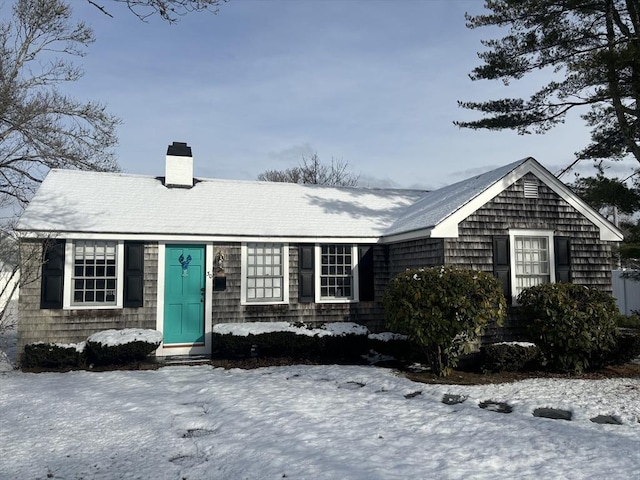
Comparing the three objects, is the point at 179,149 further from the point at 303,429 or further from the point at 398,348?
the point at 303,429

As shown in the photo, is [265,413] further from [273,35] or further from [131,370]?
[273,35]

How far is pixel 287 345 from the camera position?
10.2 meters

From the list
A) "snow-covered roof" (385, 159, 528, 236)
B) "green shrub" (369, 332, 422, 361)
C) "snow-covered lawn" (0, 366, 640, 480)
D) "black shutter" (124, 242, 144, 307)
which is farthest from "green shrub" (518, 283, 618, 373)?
"black shutter" (124, 242, 144, 307)

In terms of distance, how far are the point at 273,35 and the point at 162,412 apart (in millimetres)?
8442

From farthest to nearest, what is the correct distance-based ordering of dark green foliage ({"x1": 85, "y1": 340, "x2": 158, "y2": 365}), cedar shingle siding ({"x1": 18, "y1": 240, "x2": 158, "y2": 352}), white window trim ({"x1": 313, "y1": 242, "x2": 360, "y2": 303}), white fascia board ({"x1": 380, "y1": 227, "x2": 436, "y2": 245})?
white window trim ({"x1": 313, "y1": 242, "x2": 360, "y2": 303}), white fascia board ({"x1": 380, "y1": 227, "x2": 436, "y2": 245}), cedar shingle siding ({"x1": 18, "y1": 240, "x2": 158, "y2": 352}), dark green foliage ({"x1": 85, "y1": 340, "x2": 158, "y2": 365})

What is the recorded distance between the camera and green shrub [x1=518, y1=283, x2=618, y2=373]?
8805 mm

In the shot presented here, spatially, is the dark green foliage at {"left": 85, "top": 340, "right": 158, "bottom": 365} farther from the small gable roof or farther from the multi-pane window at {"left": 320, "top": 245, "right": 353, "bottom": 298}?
the small gable roof

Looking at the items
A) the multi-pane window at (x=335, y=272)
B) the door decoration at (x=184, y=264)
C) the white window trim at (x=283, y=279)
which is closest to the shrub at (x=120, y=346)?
the door decoration at (x=184, y=264)

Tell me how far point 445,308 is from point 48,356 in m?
7.67

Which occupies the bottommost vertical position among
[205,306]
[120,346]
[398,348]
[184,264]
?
[398,348]

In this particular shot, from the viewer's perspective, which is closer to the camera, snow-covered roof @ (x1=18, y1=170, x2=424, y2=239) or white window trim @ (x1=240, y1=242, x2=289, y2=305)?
snow-covered roof @ (x1=18, y1=170, x2=424, y2=239)

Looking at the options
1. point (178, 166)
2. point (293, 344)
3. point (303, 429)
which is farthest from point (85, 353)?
point (303, 429)

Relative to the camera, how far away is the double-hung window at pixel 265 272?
1116cm

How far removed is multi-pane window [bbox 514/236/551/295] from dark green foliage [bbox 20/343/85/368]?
9.32 metres
